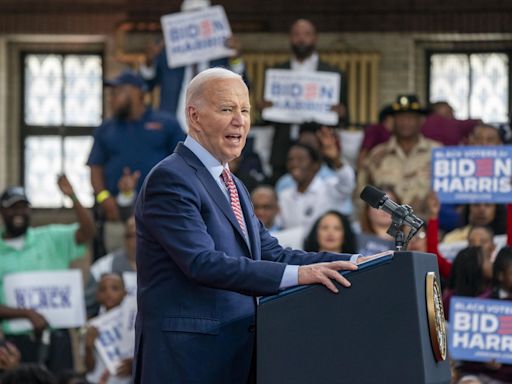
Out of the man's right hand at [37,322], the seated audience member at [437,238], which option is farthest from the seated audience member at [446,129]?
the man's right hand at [37,322]

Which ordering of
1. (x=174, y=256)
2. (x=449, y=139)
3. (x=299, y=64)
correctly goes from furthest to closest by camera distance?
(x=299, y=64), (x=449, y=139), (x=174, y=256)

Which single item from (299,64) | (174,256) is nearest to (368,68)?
(299,64)

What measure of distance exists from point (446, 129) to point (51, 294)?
3235mm

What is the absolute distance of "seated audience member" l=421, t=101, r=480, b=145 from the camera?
36.2 feet

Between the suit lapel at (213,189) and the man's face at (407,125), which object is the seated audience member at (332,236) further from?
the suit lapel at (213,189)

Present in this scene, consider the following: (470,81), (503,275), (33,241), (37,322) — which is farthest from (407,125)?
(470,81)

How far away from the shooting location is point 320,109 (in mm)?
11516

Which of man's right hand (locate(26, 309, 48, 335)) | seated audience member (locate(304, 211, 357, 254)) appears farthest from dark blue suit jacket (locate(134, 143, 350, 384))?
man's right hand (locate(26, 309, 48, 335))

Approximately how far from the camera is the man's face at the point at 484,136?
9820 millimetres

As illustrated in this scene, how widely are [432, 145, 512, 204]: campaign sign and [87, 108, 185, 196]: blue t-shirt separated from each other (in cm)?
276

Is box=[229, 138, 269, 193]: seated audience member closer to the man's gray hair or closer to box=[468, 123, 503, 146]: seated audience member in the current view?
box=[468, 123, 503, 146]: seated audience member

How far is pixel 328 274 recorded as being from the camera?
429 centimetres

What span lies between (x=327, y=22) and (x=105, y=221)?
16.8 ft

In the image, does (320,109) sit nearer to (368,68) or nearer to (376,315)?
(368,68)
